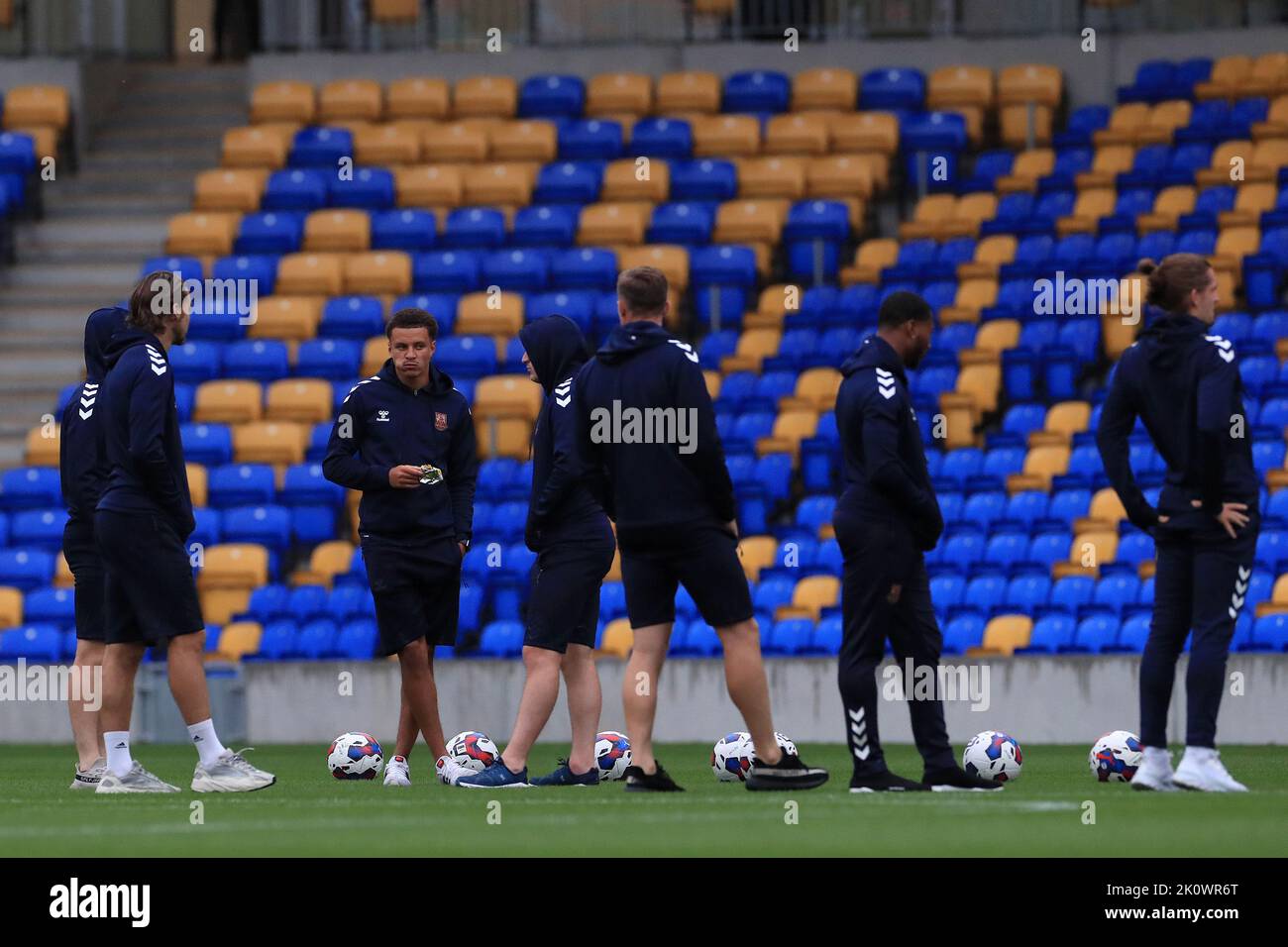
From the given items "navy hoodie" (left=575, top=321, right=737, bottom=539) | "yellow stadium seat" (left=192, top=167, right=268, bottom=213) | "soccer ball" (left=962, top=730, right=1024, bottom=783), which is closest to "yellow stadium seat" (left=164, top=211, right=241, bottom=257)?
"yellow stadium seat" (left=192, top=167, right=268, bottom=213)

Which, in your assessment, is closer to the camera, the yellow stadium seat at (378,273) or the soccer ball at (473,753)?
the soccer ball at (473,753)

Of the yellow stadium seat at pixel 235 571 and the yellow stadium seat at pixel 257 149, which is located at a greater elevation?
the yellow stadium seat at pixel 257 149

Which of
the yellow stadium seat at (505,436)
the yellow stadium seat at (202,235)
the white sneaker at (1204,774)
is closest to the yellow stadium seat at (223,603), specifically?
the yellow stadium seat at (505,436)

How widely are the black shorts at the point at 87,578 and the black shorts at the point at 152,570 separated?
4.81 feet

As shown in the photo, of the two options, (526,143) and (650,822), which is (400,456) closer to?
(650,822)

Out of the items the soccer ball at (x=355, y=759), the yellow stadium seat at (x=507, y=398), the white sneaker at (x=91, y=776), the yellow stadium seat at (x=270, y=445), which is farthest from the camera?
the yellow stadium seat at (x=270, y=445)

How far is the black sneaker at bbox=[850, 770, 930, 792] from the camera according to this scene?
9164mm

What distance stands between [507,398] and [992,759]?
10.0 metres

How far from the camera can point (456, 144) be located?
937 inches

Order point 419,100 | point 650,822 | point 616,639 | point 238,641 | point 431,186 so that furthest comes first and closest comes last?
point 419,100 → point 431,186 → point 238,641 → point 616,639 → point 650,822

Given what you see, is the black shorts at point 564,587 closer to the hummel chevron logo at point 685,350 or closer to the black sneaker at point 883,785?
the hummel chevron logo at point 685,350

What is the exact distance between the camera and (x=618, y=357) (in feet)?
29.6

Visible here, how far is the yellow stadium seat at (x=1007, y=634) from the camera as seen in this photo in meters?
16.3

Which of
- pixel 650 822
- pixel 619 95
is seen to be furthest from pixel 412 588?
pixel 619 95
